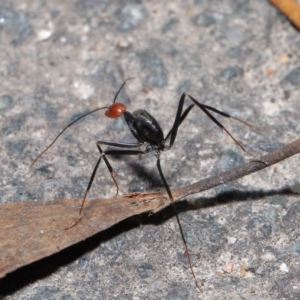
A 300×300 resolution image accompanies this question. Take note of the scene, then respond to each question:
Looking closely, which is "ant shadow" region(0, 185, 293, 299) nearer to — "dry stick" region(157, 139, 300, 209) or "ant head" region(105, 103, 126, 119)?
"dry stick" region(157, 139, 300, 209)

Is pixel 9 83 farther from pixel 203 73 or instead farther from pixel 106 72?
pixel 203 73

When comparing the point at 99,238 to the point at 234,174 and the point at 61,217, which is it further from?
the point at 234,174

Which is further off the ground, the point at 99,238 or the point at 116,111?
the point at 116,111

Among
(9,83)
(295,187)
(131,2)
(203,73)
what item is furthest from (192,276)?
(131,2)

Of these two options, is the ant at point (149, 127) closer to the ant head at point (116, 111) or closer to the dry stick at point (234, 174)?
the ant head at point (116, 111)

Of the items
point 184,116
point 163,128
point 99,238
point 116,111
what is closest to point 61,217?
point 99,238

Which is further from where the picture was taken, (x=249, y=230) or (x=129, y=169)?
(x=129, y=169)
